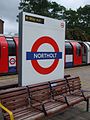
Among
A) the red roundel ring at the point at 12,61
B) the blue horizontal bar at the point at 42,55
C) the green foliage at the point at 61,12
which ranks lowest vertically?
the red roundel ring at the point at 12,61

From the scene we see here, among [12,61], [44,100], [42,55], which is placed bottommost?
[44,100]

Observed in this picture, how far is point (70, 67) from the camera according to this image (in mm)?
23422

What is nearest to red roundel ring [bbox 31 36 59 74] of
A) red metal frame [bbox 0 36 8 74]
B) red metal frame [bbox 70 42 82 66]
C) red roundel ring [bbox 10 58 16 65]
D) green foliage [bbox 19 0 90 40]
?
red metal frame [bbox 0 36 8 74]

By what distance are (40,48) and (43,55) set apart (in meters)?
0.23

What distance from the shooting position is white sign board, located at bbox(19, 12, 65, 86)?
6.62 m

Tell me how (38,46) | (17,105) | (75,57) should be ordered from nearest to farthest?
(17,105)
(38,46)
(75,57)

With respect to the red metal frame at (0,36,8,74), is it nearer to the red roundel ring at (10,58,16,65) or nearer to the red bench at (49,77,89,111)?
the red roundel ring at (10,58,16,65)

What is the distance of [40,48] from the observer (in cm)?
720

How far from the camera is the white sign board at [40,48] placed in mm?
6621

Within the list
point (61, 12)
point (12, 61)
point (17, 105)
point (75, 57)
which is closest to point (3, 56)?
point (12, 61)

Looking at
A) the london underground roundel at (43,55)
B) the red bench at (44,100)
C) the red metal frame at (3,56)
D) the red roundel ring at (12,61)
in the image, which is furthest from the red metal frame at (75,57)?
the red bench at (44,100)

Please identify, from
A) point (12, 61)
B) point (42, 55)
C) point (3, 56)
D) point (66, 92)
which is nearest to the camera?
point (42, 55)

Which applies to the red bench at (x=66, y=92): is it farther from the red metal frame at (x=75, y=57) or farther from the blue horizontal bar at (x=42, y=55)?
the red metal frame at (x=75, y=57)

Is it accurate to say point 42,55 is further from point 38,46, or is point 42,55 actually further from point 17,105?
point 17,105
